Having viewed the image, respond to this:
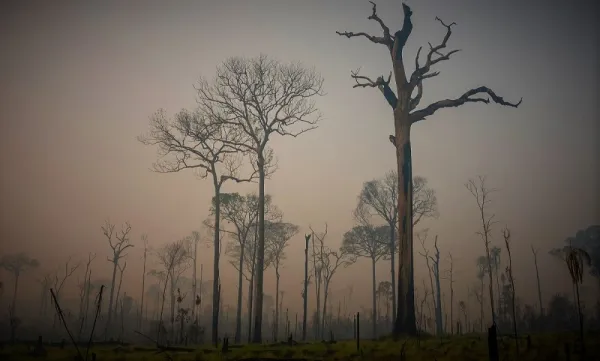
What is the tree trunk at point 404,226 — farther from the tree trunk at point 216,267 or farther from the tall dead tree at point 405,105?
the tree trunk at point 216,267

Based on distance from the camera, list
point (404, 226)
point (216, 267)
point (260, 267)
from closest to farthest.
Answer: point (404, 226) < point (260, 267) < point (216, 267)

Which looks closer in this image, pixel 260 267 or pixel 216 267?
pixel 260 267

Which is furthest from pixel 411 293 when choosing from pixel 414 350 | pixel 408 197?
pixel 414 350

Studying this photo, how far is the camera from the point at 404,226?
13.1 meters

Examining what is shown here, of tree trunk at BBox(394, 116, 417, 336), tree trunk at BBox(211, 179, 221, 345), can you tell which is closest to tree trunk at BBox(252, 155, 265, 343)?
tree trunk at BBox(211, 179, 221, 345)

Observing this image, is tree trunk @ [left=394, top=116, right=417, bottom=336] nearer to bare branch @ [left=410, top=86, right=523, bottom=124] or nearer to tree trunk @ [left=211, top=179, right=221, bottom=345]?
bare branch @ [left=410, top=86, right=523, bottom=124]

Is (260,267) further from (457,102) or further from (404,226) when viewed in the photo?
(457,102)

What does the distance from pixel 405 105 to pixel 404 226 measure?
15.5 ft

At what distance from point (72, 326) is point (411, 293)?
56903 millimetres

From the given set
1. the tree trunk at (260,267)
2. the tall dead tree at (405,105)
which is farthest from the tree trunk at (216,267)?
the tall dead tree at (405,105)

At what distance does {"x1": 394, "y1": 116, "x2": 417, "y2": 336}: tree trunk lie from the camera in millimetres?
11977

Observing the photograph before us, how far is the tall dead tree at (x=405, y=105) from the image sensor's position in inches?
497

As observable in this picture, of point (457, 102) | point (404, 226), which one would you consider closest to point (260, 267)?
point (404, 226)

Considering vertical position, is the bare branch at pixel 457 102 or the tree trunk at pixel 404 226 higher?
the bare branch at pixel 457 102
